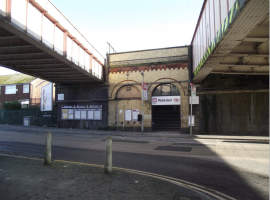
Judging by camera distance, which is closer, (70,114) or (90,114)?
(90,114)

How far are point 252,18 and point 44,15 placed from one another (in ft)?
38.1

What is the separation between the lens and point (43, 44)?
40.3ft

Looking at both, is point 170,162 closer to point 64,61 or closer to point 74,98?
point 64,61

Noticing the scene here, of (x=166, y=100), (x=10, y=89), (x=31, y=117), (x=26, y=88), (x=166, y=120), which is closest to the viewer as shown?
(x=166, y=100)

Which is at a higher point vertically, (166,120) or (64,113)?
(64,113)

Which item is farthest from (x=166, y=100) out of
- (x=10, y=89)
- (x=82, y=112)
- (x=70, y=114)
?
(x=10, y=89)

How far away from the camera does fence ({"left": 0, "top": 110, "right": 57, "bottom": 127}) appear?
26.2 meters

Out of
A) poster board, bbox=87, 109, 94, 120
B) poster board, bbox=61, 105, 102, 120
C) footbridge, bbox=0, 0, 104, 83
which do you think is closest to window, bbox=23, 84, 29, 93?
poster board, bbox=61, 105, 102, 120

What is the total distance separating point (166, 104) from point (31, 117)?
1840 centimetres

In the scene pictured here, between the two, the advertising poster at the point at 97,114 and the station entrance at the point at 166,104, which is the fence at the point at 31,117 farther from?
the station entrance at the point at 166,104

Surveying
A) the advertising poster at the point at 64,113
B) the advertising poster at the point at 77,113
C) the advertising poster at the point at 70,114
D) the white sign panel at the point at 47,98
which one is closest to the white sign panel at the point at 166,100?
the advertising poster at the point at 77,113

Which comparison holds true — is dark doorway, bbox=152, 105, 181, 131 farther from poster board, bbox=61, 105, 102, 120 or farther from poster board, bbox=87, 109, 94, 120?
poster board, bbox=87, 109, 94, 120

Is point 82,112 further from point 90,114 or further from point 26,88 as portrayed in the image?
point 26,88

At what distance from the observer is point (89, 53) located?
1966 centimetres
